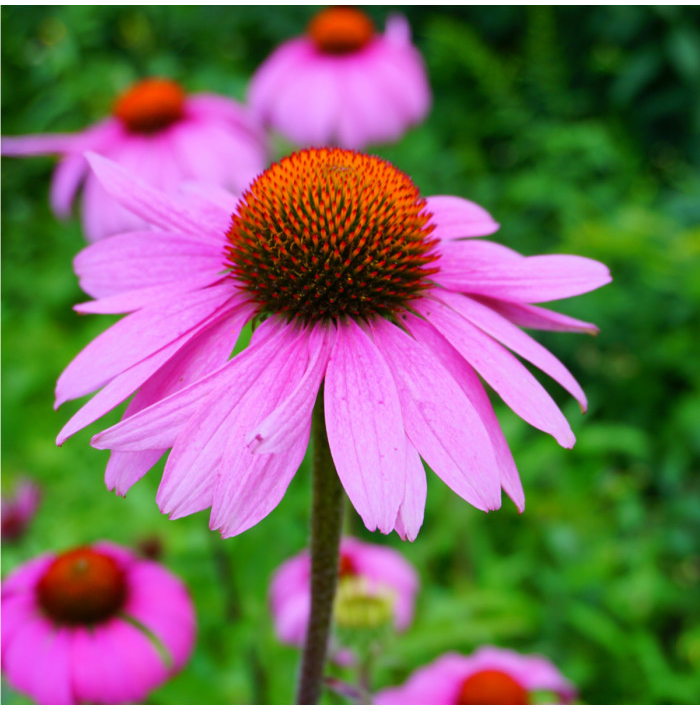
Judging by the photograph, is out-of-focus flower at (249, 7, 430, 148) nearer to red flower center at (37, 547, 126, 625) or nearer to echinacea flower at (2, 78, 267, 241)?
echinacea flower at (2, 78, 267, 241)

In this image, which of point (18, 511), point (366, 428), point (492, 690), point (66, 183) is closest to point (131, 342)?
point (366, 428)

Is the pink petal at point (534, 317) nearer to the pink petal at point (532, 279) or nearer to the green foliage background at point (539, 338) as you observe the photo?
the pink petal at point (532, 279)

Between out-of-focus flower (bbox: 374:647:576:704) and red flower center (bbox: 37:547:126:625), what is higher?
red flower center (bbox: 37:547:126:625)

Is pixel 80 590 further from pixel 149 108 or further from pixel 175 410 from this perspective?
pixel 149 108

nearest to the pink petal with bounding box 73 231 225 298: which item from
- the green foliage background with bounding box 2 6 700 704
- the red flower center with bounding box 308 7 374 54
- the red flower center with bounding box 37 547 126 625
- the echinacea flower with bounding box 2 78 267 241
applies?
the red flower center with bounding box 37 547 126 625

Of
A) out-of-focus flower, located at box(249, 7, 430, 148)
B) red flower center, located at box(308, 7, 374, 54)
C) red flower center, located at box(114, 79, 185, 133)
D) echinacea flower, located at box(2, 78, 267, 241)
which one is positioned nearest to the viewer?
echinacea flower, located at box(2, 78, 267, 241)
